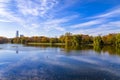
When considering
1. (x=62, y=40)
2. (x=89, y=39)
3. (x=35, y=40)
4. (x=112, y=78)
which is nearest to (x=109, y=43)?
(x=89, y=39)

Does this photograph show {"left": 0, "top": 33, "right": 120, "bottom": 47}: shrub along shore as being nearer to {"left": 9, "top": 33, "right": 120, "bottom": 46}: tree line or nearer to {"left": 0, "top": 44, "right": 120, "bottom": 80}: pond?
{"left": 9, "top": 33, "right": 120, "bottom": 46}: tree line

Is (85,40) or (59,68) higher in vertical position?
(85,40)

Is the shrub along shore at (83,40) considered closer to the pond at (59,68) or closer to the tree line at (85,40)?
the tree line at (85,40)

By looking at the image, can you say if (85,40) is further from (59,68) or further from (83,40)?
(59,68)

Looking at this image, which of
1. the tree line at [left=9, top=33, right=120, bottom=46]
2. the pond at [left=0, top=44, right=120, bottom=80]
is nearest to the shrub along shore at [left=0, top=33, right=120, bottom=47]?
the tree line at [left=9, top=33, right=120, bottom=46]

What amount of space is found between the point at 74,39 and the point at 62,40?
21.0 metres

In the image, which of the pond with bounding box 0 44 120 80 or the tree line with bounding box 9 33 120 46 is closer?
the pond with bounding box 0 44 120 80

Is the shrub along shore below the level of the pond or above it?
above

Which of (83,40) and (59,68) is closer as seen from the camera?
(59,68)

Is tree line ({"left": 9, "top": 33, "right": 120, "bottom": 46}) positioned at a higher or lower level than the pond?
higher

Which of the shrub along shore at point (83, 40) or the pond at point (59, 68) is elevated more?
the shrub along shore at point (83, 40)

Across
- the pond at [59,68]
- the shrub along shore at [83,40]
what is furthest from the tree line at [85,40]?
the pond at [59,68]

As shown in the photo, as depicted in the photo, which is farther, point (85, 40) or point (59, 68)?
point (85, 40)

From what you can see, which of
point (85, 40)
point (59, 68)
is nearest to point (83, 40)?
point (85, 40)
